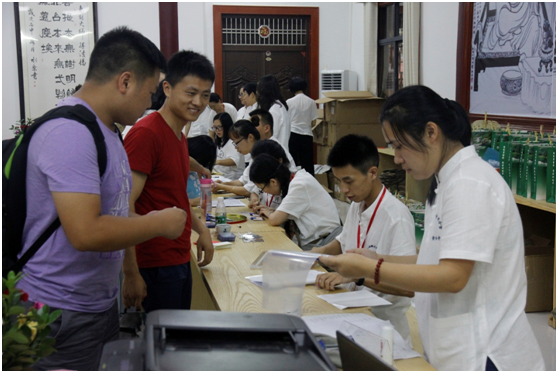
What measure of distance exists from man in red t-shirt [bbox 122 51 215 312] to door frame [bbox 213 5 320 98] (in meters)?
5.82

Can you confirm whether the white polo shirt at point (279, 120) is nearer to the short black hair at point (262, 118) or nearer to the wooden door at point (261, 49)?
the short black hair at point (262, 118)

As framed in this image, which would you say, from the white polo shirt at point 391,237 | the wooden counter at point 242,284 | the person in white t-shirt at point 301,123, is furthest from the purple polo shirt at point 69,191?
the person in white t-shirt at point 301,123

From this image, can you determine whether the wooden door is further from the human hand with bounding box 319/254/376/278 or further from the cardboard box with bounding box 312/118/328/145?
the human hand with bounding box 319/254/376/278

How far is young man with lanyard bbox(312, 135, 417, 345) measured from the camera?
2.16 metres

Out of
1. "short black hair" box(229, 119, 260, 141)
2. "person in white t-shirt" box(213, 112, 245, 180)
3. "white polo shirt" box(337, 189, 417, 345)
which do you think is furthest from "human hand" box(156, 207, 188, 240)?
"person in white t-shirt" box(213, 112, 245, 180)

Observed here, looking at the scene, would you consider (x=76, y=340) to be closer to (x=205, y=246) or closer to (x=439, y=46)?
(x=205, y=246)

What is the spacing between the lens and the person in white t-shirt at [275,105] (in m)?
6.10

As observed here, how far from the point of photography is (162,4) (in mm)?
7207

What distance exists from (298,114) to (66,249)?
19.5ft

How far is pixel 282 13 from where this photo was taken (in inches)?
311

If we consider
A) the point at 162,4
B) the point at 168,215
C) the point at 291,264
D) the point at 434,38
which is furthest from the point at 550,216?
the point at 162,4

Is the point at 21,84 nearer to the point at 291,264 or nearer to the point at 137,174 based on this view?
the point at 137,174

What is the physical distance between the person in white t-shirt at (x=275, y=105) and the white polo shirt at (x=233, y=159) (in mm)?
851

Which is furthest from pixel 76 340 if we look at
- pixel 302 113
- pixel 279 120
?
pixel 302 113
